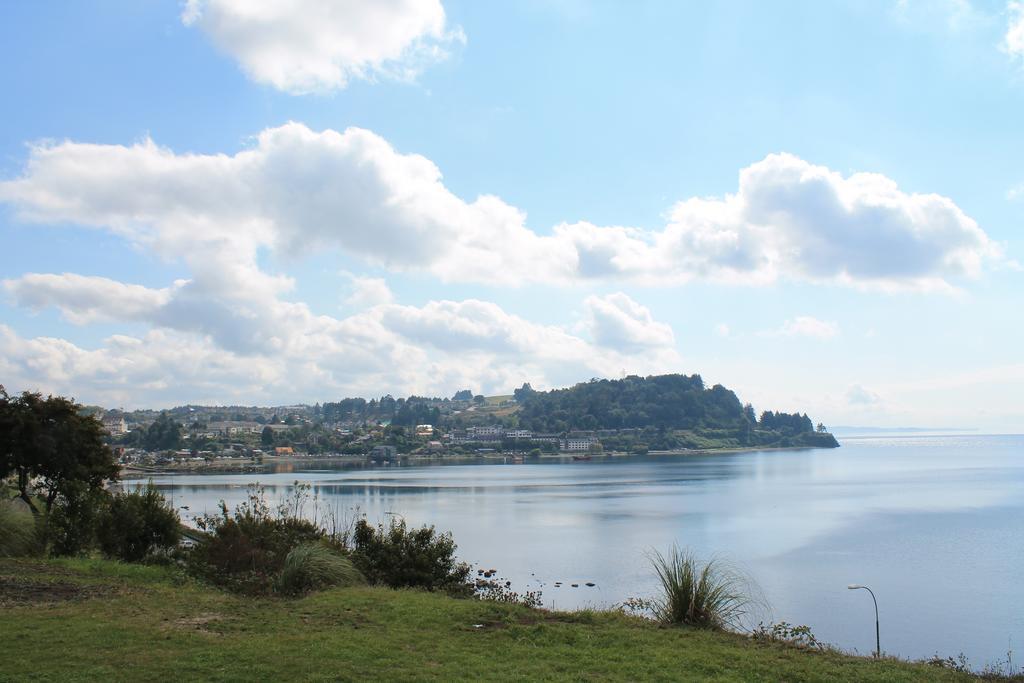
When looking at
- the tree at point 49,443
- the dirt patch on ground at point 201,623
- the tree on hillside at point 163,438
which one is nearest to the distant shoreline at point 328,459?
the tree on hillside at point 163,438

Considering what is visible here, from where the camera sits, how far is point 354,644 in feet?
26.9

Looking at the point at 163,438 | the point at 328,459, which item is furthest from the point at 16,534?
the point at 163,438

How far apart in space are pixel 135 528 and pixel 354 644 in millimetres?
9386

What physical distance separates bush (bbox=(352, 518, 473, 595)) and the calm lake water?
8394 millimetres

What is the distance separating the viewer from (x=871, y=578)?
27938 millimetres

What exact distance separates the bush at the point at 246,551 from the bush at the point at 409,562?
44.4 inches

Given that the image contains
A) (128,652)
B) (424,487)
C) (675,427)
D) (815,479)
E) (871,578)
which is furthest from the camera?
(675,427)

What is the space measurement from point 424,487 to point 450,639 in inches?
2733

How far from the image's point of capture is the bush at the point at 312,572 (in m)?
12.3

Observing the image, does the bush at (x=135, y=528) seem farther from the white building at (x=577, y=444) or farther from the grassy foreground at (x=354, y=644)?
the white building at (x=577, y=444)

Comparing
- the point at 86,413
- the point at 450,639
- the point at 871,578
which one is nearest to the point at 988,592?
the point at 871,578

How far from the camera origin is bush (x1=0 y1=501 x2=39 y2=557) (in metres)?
14.6

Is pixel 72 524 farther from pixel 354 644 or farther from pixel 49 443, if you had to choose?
pixel 354 644

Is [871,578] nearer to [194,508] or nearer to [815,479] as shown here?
[194,508]
